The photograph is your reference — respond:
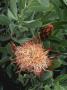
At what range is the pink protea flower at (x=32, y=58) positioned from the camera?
139cm

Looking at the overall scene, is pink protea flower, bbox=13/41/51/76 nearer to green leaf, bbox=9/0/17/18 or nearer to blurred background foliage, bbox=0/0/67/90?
blurred background foliage, bbox=0/0/67/90

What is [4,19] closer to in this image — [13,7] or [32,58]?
[13,7]

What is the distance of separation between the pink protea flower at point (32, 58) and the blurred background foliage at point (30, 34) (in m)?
0.03

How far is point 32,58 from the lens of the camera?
139cm

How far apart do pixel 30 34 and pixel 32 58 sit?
137mm

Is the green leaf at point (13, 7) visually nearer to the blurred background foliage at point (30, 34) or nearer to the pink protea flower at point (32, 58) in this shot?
the blurred background foliage at point (30, 34)

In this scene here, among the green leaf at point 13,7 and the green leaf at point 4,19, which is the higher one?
the green leaf at point 13,7

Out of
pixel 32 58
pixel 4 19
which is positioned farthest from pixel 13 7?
pixel 32 58

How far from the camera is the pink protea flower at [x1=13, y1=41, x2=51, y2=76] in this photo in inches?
54.8

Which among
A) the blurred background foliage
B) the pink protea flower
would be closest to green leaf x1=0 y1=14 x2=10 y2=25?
the blurred background foliage

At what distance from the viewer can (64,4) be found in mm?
1597

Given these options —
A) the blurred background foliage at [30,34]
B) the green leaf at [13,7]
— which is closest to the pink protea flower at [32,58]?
the blurred background foliage at [30,34]

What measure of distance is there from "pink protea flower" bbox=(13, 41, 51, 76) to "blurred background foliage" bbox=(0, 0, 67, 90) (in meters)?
0.03

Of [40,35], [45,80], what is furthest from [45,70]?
[40,35]
